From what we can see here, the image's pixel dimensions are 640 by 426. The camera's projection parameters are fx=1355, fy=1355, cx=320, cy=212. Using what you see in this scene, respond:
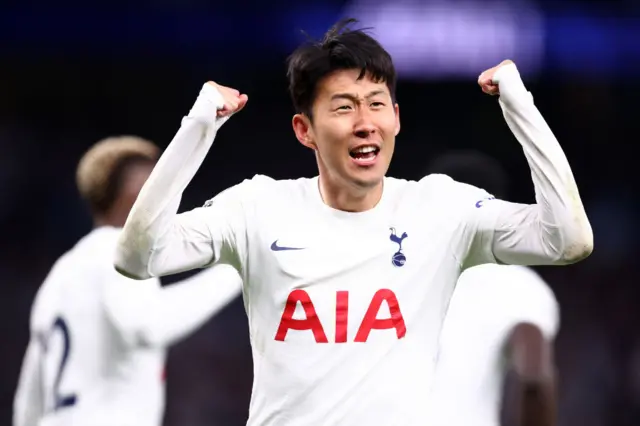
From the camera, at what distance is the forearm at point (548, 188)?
3.76m

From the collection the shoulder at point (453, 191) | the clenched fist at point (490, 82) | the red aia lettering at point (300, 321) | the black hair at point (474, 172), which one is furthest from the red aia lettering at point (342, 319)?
the black hair at point (474, 172)

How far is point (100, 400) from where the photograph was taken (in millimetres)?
5887

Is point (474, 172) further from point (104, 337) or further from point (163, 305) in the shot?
point (104, 337)

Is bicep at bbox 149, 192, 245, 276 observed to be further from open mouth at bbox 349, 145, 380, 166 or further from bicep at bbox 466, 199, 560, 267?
bicep at bbox 466, 199, 560, 267

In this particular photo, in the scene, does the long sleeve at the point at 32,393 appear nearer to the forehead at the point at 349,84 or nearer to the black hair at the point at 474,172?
the black hair at the point at 474,172

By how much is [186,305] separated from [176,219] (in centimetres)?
221

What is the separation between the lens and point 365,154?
156 inches

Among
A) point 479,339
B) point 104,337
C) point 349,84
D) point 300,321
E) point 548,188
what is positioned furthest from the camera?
point 104,337

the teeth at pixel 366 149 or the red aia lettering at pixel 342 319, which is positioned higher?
the teeth at pixel 366 149

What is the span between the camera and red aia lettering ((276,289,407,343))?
3857 mm

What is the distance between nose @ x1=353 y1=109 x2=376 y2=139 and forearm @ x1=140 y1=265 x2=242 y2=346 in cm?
225

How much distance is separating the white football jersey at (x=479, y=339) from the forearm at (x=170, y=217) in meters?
1.24

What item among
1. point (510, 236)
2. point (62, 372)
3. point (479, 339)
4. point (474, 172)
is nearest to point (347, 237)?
point (510, 236)

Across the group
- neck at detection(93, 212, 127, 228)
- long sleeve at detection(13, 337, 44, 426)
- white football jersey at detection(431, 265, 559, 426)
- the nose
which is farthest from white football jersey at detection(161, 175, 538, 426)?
long sleeve at detection(13, 337, 44, 426)
